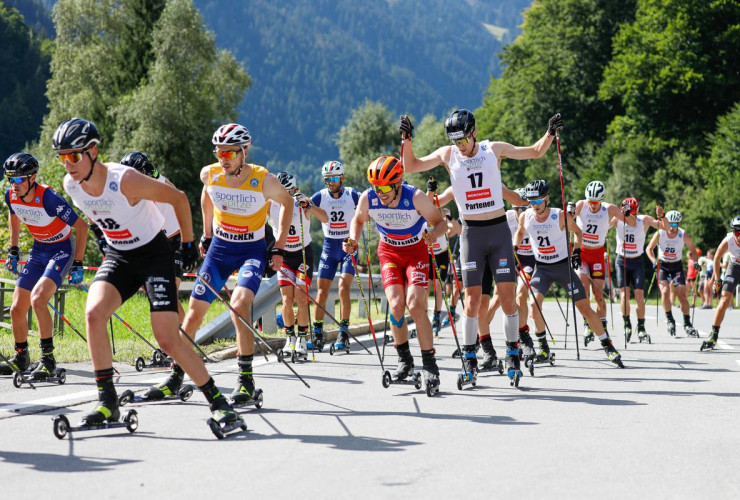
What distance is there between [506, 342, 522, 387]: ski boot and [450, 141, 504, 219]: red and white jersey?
1364mm

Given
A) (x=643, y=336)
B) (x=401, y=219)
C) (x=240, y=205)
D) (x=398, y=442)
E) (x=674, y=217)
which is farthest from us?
(x=674, y=217)

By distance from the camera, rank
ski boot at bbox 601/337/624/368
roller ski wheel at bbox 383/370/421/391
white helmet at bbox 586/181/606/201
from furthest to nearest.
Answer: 1. white helmet at bbox 586/181/606/201
2. ski boot at bbox 601/337/624/368
3. roller ski wheel at bbox 383/370/421/391

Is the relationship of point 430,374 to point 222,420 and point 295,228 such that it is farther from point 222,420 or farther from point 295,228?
point 295,228

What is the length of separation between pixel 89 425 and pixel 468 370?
13.3ft

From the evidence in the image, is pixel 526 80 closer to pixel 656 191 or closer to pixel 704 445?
pixel 656 191

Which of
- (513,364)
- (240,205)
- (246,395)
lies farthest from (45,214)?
(513,364)

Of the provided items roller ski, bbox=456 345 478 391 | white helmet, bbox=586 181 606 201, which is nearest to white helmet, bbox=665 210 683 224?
white helmet, bbox=586 181 606 201

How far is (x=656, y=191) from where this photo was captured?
4966 cm

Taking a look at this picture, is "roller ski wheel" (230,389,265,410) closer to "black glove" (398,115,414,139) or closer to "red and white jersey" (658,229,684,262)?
"black glove" (398,115,414,139)

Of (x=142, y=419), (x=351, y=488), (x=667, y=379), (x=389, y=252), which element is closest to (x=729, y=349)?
(x=667, y=379)

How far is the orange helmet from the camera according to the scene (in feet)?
30.9

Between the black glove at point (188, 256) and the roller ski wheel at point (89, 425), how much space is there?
105 cm

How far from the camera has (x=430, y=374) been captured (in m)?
9.42

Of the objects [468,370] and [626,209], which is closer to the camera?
[468,370]
